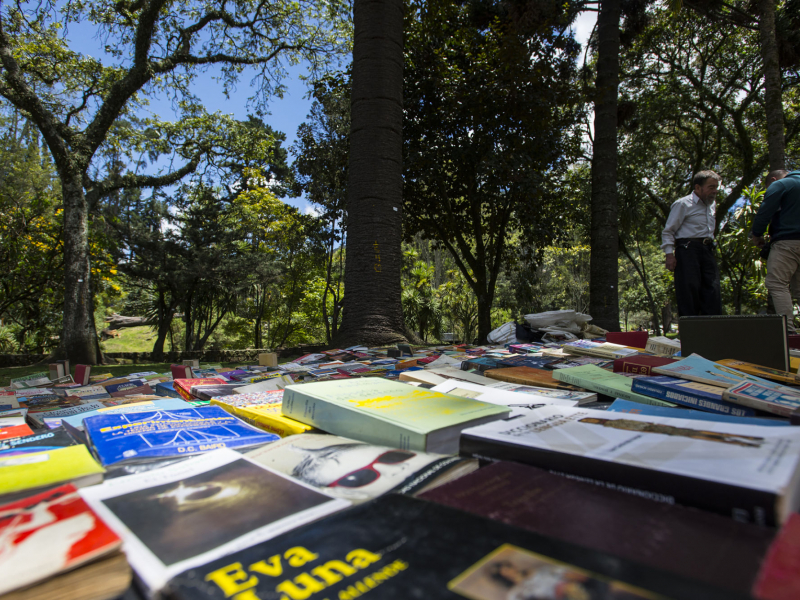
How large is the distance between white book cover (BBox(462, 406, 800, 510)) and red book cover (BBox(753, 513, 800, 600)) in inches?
2.8

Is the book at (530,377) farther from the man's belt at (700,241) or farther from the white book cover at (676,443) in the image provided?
the man's belt at (700,241)

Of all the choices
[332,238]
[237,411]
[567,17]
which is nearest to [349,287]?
[237,411]

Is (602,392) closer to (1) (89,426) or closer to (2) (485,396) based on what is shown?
Answer: (2) (485,396)

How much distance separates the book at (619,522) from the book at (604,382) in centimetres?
88

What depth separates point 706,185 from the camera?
368cm

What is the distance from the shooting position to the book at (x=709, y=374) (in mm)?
1360

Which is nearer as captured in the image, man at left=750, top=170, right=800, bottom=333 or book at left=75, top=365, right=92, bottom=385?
book at left=75, top=365, right=92, bottom=385

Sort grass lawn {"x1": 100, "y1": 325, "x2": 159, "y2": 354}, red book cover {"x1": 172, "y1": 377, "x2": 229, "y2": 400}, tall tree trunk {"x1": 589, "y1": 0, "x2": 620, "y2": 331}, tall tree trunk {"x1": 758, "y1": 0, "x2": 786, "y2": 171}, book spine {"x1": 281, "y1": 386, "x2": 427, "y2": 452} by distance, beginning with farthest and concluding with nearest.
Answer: grass lawn {"x1": 100, "y1": 325, "x2": 159, "y2": 354} → tall tree trunk {"x1": 758, "y1": 0, "x2": 786, "y2": 171} → tall tree trunk {"x1": 589, "y1": 0, "x2": 620, "y2": 331} → red book cover {"x1": 172, "y1": 377, "x2": 229, "y2": 400} → book spine {"x1": 281, "y1": 386, "x2": 427, "y2": 452}

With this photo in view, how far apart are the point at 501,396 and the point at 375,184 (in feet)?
11.0

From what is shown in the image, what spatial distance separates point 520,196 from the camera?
7.46m

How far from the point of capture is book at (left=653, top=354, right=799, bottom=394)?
1360 mm

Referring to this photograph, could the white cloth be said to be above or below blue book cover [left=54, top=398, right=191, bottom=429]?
above

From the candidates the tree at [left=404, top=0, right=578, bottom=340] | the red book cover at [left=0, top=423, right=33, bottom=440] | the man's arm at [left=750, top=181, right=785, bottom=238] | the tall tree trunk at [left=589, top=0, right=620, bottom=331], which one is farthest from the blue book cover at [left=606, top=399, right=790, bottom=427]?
the tree at [left=404, top=0, right=578, bottom=340]

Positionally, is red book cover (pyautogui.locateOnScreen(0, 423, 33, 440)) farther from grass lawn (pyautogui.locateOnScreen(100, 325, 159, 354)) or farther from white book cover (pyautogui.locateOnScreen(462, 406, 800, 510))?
grass lawn (pyautogui.locateOnScreen(100, 325, 159, 354))
